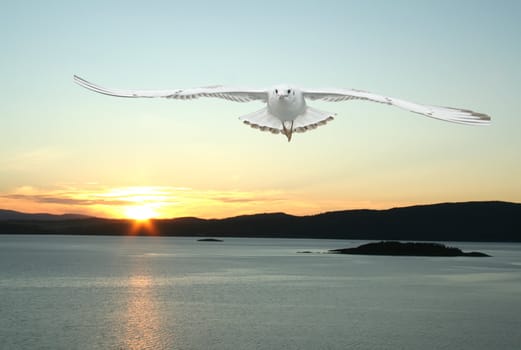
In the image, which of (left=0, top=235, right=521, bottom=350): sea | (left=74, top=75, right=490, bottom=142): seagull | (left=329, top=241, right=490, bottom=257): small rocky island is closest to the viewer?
(left=74, top=75, right=490, bottom=142): seagull

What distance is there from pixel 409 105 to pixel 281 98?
335cm

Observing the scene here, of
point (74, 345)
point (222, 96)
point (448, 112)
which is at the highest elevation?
point (222, 96)

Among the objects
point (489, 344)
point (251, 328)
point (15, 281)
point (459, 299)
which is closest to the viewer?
point (489, 344)

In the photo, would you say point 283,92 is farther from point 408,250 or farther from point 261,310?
point 408,250

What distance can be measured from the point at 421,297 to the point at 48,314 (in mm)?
38248

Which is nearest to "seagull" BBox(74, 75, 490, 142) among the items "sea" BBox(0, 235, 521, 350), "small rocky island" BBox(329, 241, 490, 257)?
"sea" BBox(0, 235, 521, 350)

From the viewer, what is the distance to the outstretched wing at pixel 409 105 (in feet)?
48.3

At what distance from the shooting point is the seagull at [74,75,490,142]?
17156 mm

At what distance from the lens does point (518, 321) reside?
55656mm

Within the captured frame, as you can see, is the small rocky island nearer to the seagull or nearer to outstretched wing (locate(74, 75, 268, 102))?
the seagull

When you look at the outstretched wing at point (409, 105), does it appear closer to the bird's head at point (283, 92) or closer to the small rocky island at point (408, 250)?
the bird's head at point (283, 92)

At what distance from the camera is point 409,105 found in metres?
16.4

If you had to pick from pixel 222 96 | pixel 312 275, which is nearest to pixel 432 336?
pixel 222 96

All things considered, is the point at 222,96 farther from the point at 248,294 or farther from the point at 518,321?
the point at 248,294
